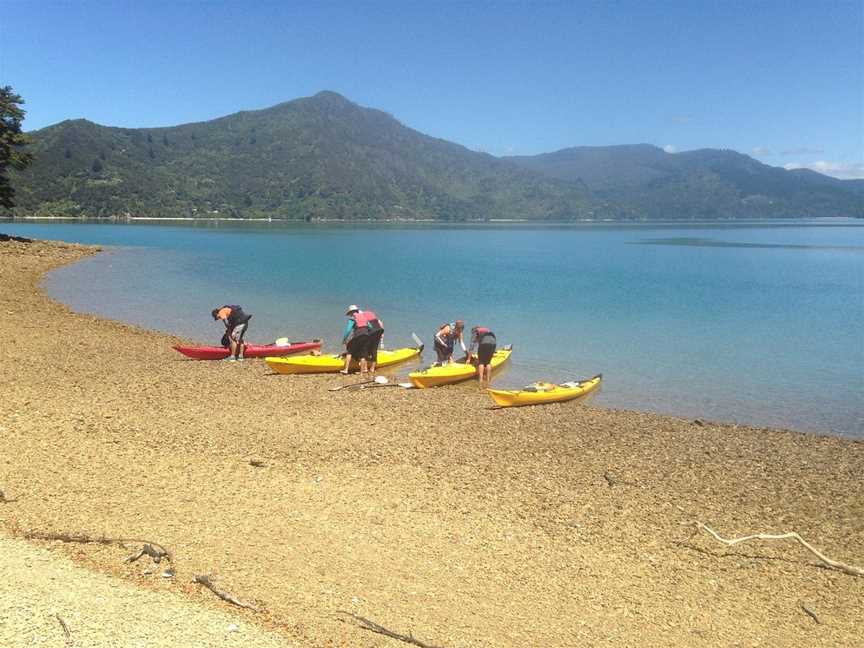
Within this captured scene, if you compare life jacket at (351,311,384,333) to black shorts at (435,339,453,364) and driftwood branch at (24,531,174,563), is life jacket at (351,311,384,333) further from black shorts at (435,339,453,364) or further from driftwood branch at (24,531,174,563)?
driftwood branch at (24,531,174,563)

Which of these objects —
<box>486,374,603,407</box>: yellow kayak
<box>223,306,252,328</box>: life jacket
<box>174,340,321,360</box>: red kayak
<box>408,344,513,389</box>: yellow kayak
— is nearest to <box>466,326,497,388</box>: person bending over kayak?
<box>408,344,513,389</box>: yellow kayak

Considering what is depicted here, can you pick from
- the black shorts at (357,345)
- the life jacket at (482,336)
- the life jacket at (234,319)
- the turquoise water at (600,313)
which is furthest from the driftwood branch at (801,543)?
the life jacket at (234,319)

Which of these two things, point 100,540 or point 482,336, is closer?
point 100,540

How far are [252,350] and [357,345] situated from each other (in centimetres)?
355

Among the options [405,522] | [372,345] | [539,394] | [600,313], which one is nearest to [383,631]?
[405,522]

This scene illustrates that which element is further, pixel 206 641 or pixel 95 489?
pixel 95 489

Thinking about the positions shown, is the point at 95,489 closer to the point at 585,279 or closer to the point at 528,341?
the point at 528,341

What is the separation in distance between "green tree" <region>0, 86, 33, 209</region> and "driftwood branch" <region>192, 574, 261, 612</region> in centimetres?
4976


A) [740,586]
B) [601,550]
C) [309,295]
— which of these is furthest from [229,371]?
[309,295]

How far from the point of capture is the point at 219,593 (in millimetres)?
6328

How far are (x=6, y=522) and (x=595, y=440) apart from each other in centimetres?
915

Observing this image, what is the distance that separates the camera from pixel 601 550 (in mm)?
8273

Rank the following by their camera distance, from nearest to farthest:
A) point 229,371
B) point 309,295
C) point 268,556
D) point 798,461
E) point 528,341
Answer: point 268,556 < point 798,461 < point 229,371 < point 528,341 < point 309,295

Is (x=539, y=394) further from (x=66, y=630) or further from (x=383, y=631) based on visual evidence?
(x=66, y=630)
